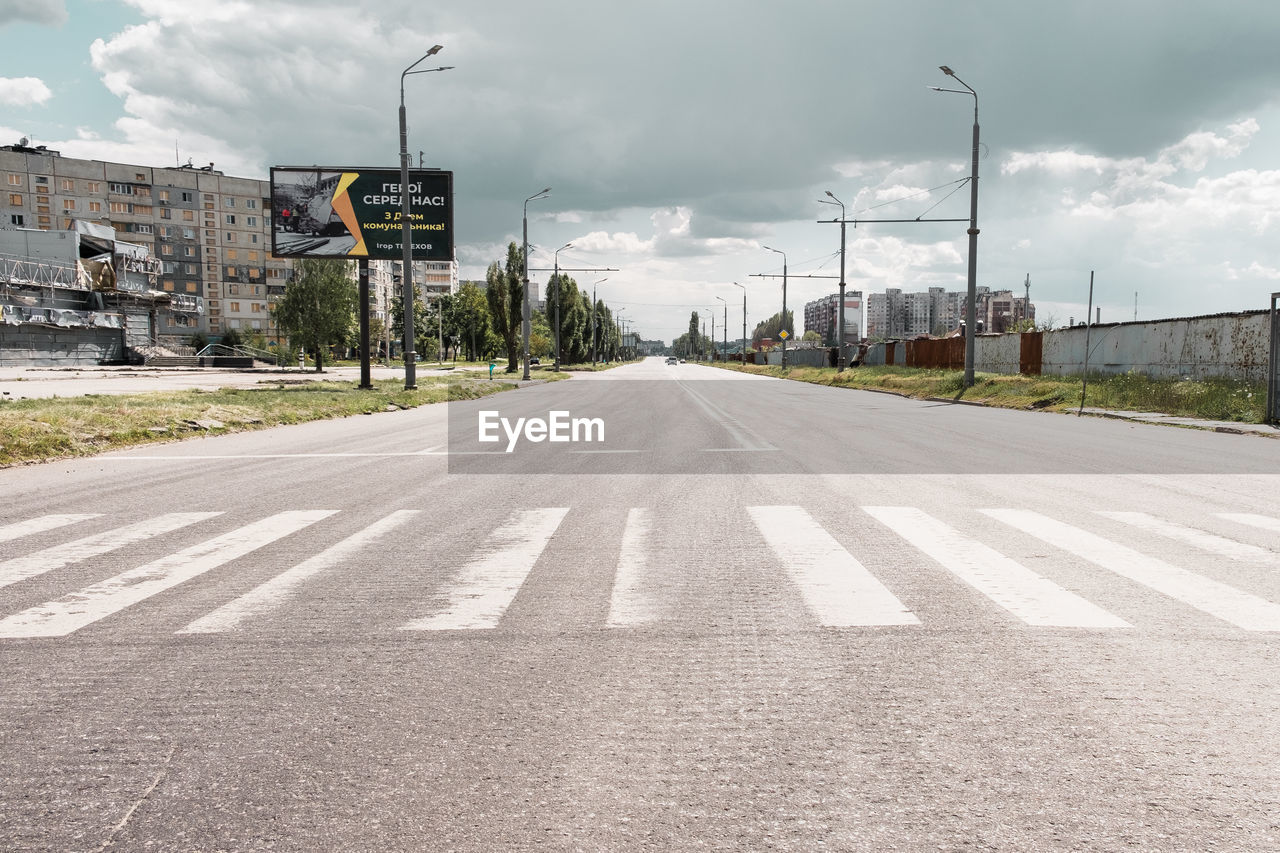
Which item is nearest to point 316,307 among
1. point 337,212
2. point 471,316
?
point 337,212

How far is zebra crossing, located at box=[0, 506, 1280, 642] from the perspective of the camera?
4543 millimetres

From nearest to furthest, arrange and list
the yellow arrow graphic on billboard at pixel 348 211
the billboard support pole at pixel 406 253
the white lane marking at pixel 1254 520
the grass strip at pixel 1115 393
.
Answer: the white lane marking at pixel 1254 520 → the grass strip at pixel 1115 393 → the billboard support pole at pixel 406 253 → the yellow arrow graphic on billboard at pixel 348 211

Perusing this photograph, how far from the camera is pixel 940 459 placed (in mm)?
11953

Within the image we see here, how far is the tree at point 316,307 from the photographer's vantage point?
2206 inches

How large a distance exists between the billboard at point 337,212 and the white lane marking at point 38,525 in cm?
2169

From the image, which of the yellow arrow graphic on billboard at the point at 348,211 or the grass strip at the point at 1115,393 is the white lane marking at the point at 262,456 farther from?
the yellow arrow graphic on billboard at the point at 348,211

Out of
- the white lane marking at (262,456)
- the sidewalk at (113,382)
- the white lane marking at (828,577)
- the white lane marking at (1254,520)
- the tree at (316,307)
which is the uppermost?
the tree at (316,307)

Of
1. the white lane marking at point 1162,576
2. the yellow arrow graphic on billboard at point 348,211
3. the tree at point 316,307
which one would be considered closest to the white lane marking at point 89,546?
the white lane marking at point 1162,576

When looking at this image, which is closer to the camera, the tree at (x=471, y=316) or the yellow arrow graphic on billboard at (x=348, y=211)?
the yellow arrow graphic on billboard at (x=348, y=211)

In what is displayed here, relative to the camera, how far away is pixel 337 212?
93.6 ft

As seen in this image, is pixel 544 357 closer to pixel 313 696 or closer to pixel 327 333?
pixel 327 333

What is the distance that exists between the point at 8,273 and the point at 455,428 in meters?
66.7

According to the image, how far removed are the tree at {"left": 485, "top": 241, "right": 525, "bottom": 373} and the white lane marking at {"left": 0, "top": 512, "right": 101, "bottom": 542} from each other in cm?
6611

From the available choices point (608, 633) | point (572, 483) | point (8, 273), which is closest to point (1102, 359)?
point (572, 483)
